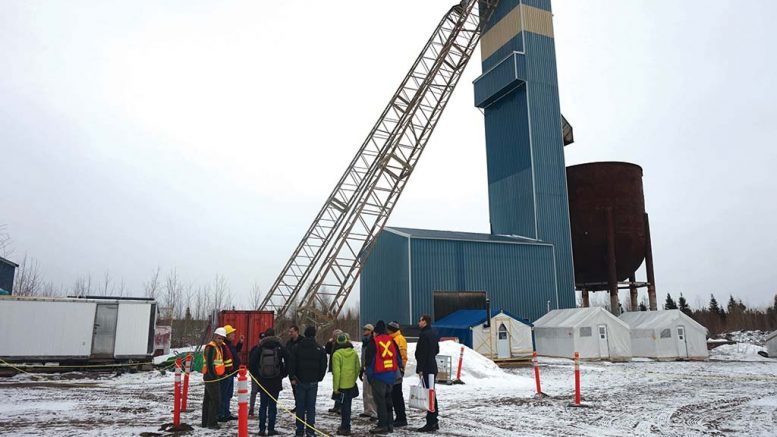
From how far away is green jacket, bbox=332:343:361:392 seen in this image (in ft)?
30.6

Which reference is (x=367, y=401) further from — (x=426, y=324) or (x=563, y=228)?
(x=563, y=228)

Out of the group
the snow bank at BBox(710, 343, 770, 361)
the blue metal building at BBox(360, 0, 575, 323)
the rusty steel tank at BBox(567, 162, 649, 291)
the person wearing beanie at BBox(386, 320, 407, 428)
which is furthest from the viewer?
the rusty steel tank at BBox(567, 162, 649, 291)

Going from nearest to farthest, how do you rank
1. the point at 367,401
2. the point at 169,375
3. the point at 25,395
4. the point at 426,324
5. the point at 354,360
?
1. the point at 354,360
2. the point at 426,324
3. the point at 367,401
4. the point at 25,395
5. the point at 169,375

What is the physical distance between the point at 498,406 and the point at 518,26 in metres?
33.3

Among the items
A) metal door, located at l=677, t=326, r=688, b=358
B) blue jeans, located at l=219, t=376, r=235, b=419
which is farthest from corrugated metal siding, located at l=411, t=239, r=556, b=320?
blue jeans, located at l=219, t=376, r=235, b=419

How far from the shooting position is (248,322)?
23859 mm

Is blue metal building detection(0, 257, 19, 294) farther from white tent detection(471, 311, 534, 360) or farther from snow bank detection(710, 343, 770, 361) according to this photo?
snow bank detection(710, 343, 770, 361)

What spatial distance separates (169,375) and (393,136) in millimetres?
17914

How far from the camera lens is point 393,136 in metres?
31.6

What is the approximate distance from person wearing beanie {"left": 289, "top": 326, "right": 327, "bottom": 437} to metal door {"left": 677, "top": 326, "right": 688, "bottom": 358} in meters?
29.9

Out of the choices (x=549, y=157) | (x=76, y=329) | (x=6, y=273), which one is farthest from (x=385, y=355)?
(x=6, y=273)

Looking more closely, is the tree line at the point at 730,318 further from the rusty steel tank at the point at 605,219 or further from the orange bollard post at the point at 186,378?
the orange bollard post at the point at 186,378

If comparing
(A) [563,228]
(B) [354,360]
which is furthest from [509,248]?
(B) [354,360]

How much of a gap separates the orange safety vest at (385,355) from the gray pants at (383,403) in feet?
0.85
